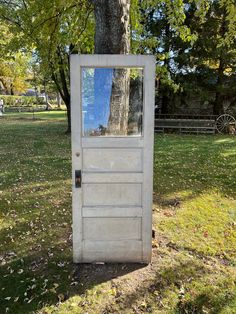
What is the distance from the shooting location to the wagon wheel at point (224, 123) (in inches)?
609

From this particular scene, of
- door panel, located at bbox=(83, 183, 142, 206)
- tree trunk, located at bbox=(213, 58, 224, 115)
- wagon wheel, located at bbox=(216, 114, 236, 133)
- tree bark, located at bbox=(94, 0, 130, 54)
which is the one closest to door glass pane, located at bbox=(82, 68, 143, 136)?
door panel, located at bbox=(83, 183, 142, 206)

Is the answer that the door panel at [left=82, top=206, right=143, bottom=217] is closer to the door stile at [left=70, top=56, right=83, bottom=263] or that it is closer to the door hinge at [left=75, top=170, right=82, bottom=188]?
the door stile at [left=70, top=56, right=83, bottom=263]

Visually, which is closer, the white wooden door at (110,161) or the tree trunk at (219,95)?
the white wooden door at (110,161)

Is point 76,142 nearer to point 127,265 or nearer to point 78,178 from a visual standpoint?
point 78,178

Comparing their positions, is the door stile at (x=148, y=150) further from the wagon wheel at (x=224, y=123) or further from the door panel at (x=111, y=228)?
the wagon wheel at (x=224, y=123)

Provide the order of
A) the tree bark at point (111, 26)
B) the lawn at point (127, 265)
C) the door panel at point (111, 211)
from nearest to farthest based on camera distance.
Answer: the lawn at point (127, 265), the door panel at point (111, 211), the tree bark at point (111, 26)

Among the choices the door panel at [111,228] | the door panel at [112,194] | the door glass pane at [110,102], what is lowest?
the door panel at [111,228]

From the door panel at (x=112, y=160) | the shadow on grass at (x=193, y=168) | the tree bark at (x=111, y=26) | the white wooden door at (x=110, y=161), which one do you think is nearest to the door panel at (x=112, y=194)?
the white wooden door at (x=110, y=161)

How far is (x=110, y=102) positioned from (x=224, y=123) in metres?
13.4

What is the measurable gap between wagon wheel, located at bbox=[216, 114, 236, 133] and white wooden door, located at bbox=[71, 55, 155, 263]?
43.1 ft

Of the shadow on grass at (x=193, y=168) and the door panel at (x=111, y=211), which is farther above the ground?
the door panel at (x=111, y=211)

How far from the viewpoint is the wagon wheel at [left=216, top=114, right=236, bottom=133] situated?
15.5 meters

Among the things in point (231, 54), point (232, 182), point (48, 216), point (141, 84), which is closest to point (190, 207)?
point (232, 182)

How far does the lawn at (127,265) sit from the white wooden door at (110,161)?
29cm
